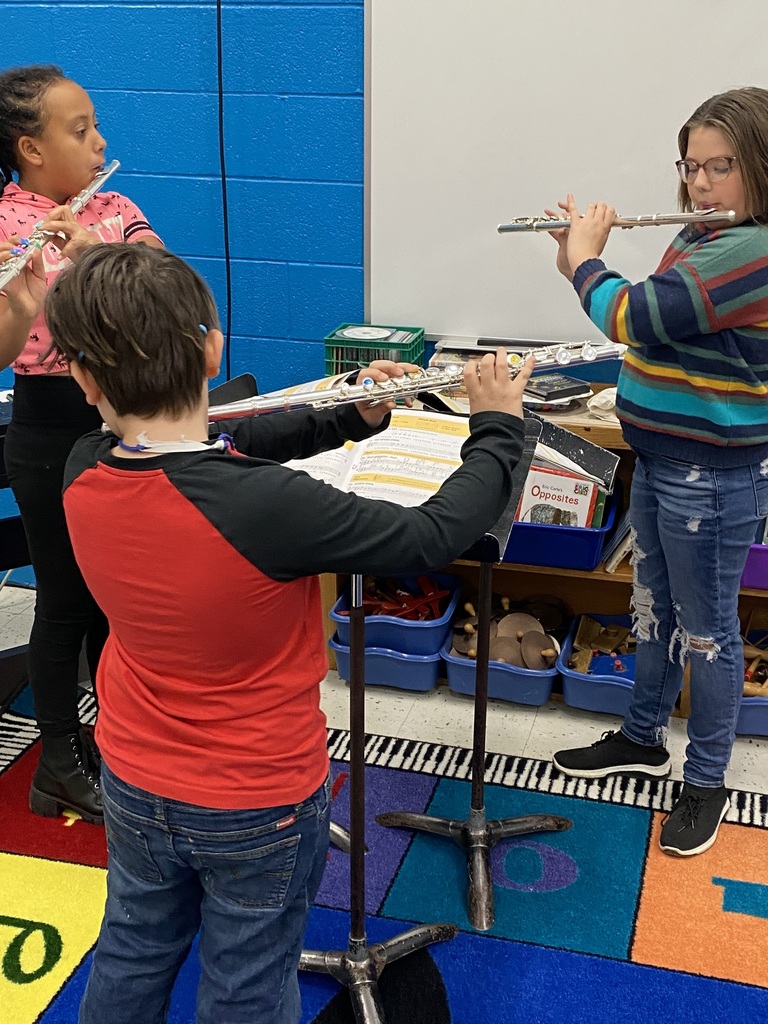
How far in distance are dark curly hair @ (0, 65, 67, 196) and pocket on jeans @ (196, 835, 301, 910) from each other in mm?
1151

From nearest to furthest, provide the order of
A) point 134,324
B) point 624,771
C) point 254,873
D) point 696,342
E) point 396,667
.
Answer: point 134,324 < point 254,873 < point 696,342 < point 624,771 < point 396,667

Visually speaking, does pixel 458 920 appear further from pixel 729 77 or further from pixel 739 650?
pixel 729 77

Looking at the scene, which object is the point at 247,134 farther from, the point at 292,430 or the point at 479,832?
the point at 479,832

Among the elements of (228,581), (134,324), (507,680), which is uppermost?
(134,324)

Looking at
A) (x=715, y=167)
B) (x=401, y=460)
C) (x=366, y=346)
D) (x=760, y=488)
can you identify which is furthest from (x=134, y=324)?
(x=366, y=346)

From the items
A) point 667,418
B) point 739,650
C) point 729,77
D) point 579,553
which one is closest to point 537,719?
point 579,553

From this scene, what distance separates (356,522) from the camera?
2.91 ft

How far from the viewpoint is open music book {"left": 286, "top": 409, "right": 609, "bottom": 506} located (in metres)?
1.19

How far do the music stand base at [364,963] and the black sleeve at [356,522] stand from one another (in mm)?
734

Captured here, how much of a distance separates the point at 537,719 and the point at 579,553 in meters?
0.37

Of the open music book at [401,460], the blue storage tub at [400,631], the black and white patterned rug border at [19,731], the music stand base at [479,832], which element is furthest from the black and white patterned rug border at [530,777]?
the open music book at [401,460]

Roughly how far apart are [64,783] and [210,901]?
0.87 metres

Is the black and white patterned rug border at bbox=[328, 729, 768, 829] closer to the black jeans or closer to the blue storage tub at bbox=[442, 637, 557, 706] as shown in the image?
the blue storage tub at bbox=[442, 637, 557, 706]

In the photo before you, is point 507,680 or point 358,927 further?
point 507,680
